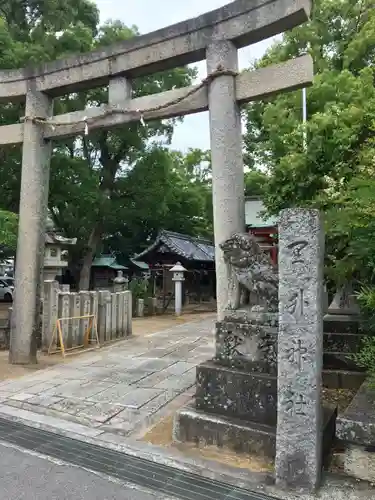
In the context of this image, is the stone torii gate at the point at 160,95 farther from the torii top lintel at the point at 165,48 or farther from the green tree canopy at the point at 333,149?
the green tree canopy at the point at 333,149

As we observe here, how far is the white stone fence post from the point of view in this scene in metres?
8.95

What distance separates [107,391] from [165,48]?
5.41 m

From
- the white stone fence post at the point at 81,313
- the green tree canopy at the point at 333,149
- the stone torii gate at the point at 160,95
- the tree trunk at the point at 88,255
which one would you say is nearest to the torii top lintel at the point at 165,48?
the stone torii gate at the point at 160,95

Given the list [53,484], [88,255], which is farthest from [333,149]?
[88,255]

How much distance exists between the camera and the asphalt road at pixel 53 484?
3.24m

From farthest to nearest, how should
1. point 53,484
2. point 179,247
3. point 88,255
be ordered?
point 179,247 < point 88,255 < point 53,484

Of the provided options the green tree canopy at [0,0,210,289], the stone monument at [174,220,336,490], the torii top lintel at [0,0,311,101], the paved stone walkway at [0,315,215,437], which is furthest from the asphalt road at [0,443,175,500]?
the green tree canopy at [0,0,210,289]

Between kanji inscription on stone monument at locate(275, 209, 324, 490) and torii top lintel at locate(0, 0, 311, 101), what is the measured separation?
355 centimetres

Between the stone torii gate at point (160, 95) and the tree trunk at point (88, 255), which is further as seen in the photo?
the tree trunk at point (88, 255)

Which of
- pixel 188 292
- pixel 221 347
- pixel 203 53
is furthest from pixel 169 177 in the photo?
pixel 221 347

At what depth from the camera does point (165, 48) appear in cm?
663

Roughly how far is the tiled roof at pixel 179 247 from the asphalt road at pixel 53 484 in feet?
56.8

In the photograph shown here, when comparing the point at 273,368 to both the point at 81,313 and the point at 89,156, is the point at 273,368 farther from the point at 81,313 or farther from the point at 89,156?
the point at 89,156

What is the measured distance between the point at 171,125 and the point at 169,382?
49.7 feet
